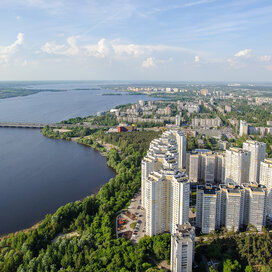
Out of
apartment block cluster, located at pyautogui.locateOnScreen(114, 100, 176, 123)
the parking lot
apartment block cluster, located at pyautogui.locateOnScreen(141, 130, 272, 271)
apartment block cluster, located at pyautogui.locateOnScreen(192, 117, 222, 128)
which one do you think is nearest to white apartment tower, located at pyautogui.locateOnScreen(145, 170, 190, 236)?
apartment block cluster, located at pyautogui.locateOnScreen(141, 130, 272, 271)

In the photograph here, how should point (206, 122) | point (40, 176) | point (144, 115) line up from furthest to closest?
point (144, 115) < point (206, 122) < point (40, 176)

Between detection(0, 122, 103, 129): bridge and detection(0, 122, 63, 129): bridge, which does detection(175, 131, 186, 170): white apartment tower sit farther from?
detection(0, 122, 63, 129): bridge

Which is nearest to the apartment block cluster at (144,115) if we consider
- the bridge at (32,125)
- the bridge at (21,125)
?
the bridge at (32,125)

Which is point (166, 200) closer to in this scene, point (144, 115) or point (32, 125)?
point (32, 125)

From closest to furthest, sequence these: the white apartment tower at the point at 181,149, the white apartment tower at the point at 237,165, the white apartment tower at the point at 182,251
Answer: the white apartment tower at the point at 182,251 → the white apartment tower at the point at 237,165 → the white apartment tower at the point at 181,149

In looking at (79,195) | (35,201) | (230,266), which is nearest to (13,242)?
(35,201)

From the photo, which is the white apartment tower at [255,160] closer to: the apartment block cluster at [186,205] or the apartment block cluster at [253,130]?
the apartment block cluster at [186,205]

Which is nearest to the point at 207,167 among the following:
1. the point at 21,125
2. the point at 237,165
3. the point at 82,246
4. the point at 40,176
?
the point at 237,165

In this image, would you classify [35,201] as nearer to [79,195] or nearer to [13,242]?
[79,195]
